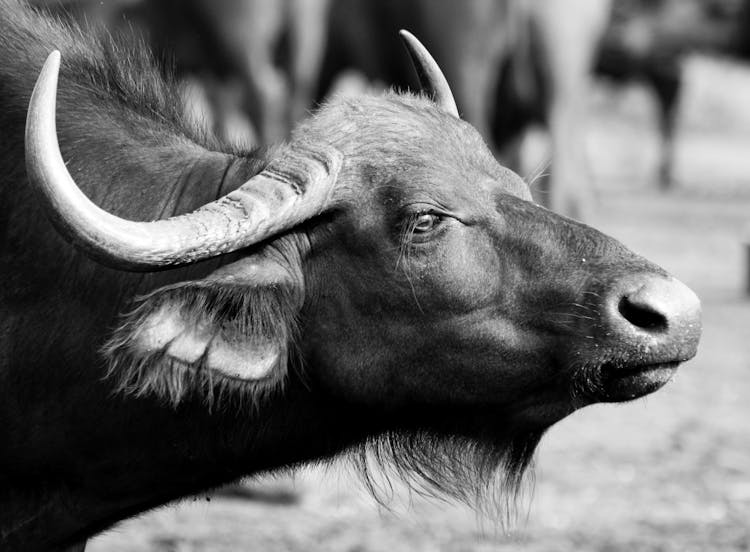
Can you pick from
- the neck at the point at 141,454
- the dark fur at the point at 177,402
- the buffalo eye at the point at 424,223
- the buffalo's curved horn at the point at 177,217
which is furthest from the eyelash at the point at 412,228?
the neck at the point at 141,454

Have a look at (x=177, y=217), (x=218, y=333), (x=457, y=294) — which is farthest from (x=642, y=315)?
(x=177, y=217)

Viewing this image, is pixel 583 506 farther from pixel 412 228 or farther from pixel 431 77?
pixel 412 228

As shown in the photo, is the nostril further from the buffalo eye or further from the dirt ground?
the dirt ground

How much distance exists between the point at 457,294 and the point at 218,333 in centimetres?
70

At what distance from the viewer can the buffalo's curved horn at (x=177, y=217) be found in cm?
360

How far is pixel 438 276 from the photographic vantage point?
3.99 meters

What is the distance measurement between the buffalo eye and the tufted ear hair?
37cm

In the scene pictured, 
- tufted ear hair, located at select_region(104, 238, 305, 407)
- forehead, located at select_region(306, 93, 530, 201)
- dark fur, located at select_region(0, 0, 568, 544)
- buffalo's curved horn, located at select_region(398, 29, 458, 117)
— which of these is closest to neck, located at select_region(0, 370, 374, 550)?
dark fur, located at select_region(0, 0, 568, 544)

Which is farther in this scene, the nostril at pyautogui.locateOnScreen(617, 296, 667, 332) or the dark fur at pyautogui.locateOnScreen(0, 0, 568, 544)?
the dark fur at pyautogui.locateOnScreen(0, 0, 568, 544)

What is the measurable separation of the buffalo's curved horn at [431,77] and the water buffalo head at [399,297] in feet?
1.67

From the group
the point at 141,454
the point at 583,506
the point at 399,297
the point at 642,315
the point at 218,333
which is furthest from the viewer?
the point at 583,506

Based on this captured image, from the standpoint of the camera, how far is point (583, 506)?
6617 mm

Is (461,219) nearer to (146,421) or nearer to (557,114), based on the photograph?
(146,421)

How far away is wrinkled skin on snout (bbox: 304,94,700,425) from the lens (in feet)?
12.8
